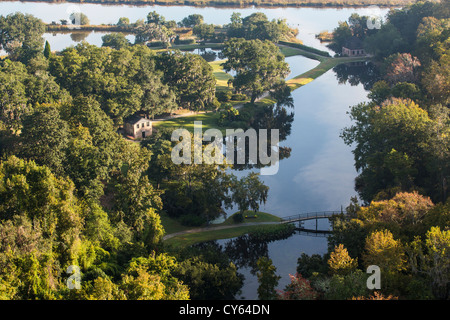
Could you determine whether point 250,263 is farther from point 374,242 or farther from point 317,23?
point 317,23

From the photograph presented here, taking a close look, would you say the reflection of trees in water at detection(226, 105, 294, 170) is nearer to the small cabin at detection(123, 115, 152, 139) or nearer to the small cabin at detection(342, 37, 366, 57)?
the small cabin at detection(123, 115, 152, 139)

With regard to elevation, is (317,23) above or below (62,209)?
above

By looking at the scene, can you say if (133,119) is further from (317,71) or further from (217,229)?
(317,71)

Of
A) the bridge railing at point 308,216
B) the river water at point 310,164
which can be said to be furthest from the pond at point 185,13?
the bridge railing at point 308,216

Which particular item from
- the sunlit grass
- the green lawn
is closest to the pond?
the sunlit grass

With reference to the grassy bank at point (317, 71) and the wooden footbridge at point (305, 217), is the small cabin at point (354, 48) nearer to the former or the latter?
the grassy bank at point (317, 71)

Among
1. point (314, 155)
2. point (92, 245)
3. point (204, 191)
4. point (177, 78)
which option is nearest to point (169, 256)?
point (92, 245)

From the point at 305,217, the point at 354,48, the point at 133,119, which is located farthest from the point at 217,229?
the point at 354,48

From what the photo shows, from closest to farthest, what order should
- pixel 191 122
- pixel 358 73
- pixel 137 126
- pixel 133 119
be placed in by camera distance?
pixel 137 126 < pixel 133 119 < pixel 191 122 < pixel 358 73
